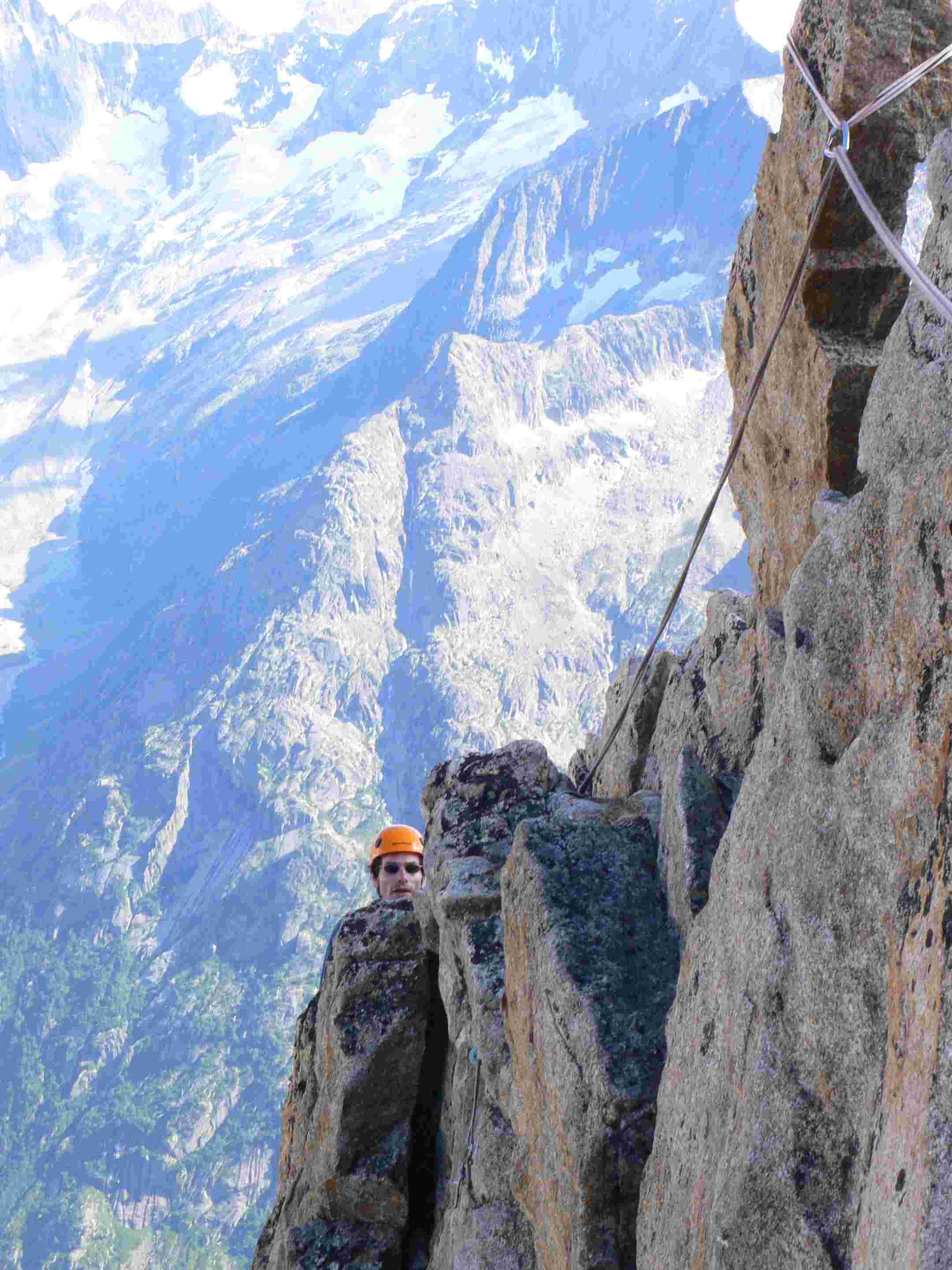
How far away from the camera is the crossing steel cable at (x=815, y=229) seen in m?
7.56

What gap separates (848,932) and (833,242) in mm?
7859

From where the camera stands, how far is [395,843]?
1972 centimetres

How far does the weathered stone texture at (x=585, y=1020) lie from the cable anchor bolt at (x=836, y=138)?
24.7 feet

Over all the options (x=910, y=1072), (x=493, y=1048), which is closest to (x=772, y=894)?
(x=910, y=1072)

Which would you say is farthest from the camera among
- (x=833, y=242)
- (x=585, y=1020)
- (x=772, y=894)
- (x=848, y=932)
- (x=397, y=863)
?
(x=397, y=863)

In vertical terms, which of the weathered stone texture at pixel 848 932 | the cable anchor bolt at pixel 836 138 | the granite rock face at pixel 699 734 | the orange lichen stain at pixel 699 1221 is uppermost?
the cable anchor bolt at pixel 836 138

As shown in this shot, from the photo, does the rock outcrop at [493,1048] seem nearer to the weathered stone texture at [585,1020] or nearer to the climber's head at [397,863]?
the weathered stone texture at [585,1020]

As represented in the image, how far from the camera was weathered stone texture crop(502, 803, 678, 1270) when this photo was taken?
9438 mm

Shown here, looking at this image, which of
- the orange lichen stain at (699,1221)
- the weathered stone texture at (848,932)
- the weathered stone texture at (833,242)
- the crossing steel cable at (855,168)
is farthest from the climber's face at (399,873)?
the crossing steel cable at (855,168)

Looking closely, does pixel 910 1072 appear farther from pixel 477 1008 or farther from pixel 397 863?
pixel 397 863

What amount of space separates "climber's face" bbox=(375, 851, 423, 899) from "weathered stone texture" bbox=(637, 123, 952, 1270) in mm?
10843

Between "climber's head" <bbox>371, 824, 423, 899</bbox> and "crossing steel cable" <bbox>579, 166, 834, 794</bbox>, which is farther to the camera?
"climber's head" <bbox>371, 824, 423, 899</bbox>

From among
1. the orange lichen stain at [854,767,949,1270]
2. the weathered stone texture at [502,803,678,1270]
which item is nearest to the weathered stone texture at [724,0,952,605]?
the weathered stone texture at [502,803,678,1270]

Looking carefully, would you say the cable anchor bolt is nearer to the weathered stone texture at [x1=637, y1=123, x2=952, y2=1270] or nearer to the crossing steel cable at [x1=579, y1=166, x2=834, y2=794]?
the crossing steel cable at [x1=579, y1=166, x2=834, y2=794]
